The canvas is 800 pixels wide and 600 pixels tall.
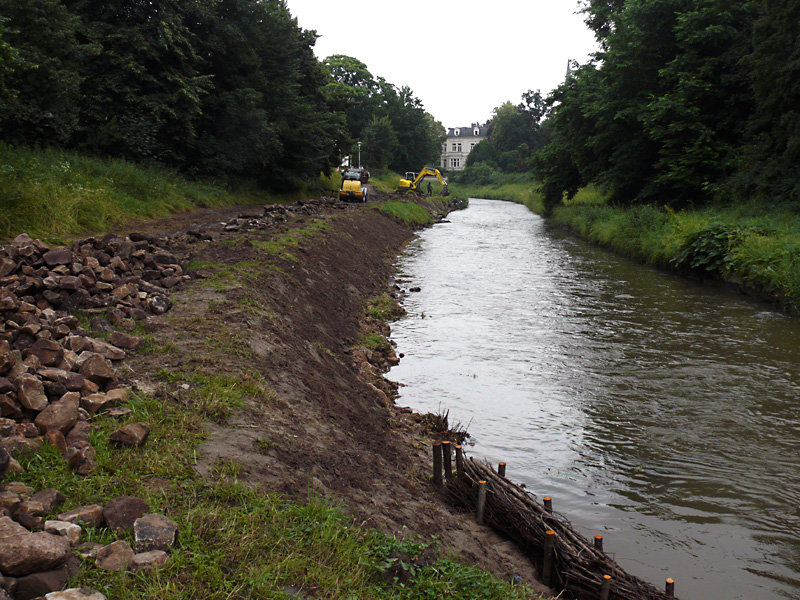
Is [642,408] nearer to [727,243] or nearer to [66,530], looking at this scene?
[66,530]

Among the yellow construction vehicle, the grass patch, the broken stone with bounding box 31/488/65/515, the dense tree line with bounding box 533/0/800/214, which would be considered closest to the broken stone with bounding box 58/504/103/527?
the broken stone with bounding box 31/488/65/515

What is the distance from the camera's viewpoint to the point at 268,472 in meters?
4.76

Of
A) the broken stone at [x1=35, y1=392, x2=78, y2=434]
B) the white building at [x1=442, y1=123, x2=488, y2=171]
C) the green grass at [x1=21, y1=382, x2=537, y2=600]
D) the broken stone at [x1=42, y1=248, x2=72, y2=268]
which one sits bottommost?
the green grass at [x1=21, y1=382, x2=537, y2=600]

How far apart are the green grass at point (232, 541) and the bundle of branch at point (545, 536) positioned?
493mm

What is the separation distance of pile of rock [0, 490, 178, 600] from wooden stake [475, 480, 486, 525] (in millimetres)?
2721

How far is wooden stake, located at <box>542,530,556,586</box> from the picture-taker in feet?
15.5

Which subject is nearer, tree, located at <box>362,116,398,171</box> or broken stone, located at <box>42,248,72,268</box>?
broken stone, located at <box>42,248,72,268</box>

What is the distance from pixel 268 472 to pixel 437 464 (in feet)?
6.13

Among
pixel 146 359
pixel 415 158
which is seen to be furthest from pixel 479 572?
pixel 415 158

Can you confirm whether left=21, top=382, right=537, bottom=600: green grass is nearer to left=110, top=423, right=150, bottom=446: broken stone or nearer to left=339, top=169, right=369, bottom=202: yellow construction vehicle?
left=110, top=423, right=150, bottom=446: broken stone

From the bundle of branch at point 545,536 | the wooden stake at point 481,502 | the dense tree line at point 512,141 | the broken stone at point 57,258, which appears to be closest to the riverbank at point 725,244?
the bundle of branch at point 545,536

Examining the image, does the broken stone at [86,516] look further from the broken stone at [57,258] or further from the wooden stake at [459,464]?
the broken stone at [57,258]

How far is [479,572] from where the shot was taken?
4.28 metres

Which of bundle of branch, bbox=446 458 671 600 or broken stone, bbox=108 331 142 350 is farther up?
broken stone, bbox=108 331 142 350
